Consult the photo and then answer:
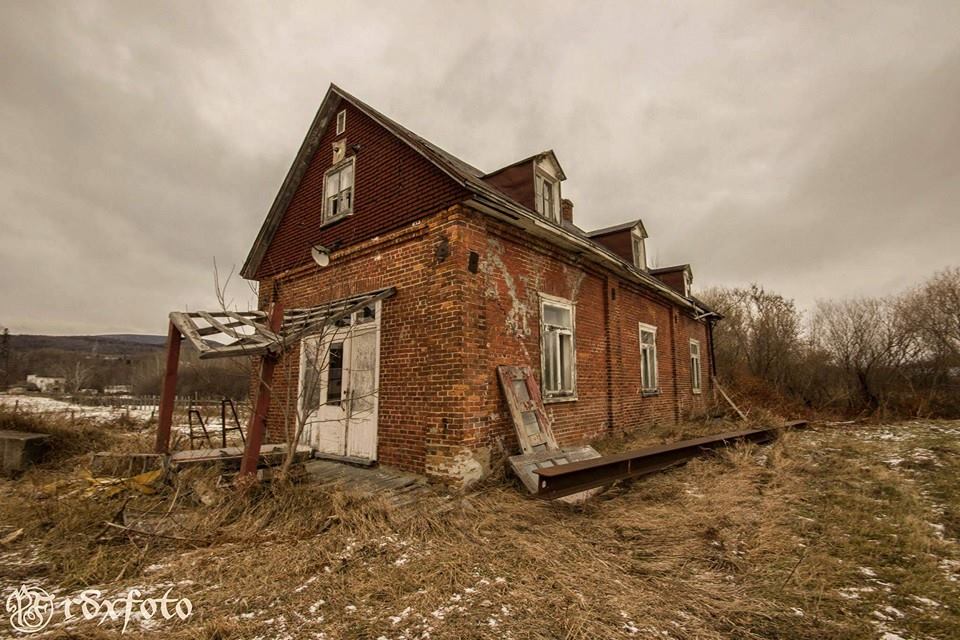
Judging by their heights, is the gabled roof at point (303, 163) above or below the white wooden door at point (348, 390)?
above

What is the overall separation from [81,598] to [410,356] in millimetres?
4213

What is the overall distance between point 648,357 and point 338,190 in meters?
8.80

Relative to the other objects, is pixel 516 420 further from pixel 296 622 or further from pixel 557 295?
pixel 296 622

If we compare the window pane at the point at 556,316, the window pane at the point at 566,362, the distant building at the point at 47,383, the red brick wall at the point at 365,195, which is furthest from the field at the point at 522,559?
the distant building at the point at 47,383

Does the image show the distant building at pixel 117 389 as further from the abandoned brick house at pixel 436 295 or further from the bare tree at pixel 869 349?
the bare tree at pixel 869 349

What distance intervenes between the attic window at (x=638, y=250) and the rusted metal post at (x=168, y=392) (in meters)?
11.6

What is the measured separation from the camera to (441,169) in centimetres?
658

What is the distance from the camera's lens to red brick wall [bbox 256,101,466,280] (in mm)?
6935

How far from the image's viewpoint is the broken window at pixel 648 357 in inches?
446

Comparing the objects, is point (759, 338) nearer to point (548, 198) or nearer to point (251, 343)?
point (548, 198)

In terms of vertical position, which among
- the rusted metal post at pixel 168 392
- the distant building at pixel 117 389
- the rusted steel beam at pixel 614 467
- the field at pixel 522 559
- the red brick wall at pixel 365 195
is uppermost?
the red brick wall at pixel 365 195

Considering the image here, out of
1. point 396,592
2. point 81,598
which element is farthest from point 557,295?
point 81,598

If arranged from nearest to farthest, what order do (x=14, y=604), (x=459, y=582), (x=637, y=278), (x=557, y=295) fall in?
(x=14, y=604)
(x=459, y=582)
(x=557, y=295)
(x=637, y=278)

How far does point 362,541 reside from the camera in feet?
14.0
